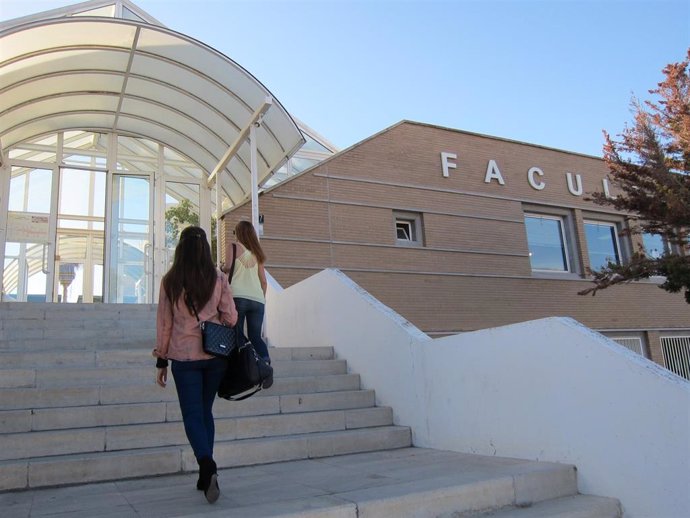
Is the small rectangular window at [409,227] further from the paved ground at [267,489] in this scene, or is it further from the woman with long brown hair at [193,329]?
the woman with long brown hair at [193,329]

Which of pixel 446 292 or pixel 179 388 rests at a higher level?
pixel 446 292

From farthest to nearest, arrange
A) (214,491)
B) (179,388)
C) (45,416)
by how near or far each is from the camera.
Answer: (45,416), (179,388), (214,491)

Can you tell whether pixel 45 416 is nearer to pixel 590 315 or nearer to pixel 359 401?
pixel 359 401

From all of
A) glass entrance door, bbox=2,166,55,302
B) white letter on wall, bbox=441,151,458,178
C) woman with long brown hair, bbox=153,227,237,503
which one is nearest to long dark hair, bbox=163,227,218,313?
woman with long brown hair, bbox=153,227,237,503

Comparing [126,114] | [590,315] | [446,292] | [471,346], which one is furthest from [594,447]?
[590,315]

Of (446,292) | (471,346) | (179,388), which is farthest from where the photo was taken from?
(446,292)

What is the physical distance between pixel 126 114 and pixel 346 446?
7.68 m

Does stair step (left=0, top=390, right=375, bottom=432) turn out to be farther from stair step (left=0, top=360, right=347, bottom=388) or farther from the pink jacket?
the pink jacket

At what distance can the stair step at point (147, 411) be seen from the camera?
4180mm

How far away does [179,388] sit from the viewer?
3.27 meters

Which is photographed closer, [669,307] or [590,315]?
[590,315]

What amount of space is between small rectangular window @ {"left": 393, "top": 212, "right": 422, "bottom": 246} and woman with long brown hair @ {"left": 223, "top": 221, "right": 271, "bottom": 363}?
633 centimetres

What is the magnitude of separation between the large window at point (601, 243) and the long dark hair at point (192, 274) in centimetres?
1218

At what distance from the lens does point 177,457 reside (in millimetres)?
4012
